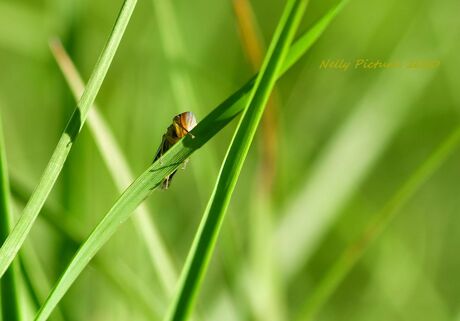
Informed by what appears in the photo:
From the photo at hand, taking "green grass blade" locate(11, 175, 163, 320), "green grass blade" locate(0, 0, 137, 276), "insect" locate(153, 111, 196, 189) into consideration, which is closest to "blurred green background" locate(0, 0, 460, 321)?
"green grass blade" locate(11, 175, 163, 320)

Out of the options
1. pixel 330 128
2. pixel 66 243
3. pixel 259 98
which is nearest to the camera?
pixel 259 98

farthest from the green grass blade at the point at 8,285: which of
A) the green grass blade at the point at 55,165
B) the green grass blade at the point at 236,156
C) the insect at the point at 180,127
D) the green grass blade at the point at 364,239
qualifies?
the green grass blade at the point at 364,239

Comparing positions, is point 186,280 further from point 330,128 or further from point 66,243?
point 330,128

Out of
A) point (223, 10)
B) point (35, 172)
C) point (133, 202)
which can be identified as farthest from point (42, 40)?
point (133, 202)

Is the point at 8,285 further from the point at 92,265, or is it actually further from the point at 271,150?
the point at 271,150

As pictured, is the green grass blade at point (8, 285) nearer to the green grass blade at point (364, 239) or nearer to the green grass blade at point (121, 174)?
the green grass blade at point (121, 174)

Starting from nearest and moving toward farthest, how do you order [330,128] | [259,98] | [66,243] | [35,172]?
[259,98] → [66,243] → [35,172] → [330,128]

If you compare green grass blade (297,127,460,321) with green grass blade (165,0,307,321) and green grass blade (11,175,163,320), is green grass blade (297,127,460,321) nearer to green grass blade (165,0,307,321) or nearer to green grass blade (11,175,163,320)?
green grass blade (11,175,163,320)
